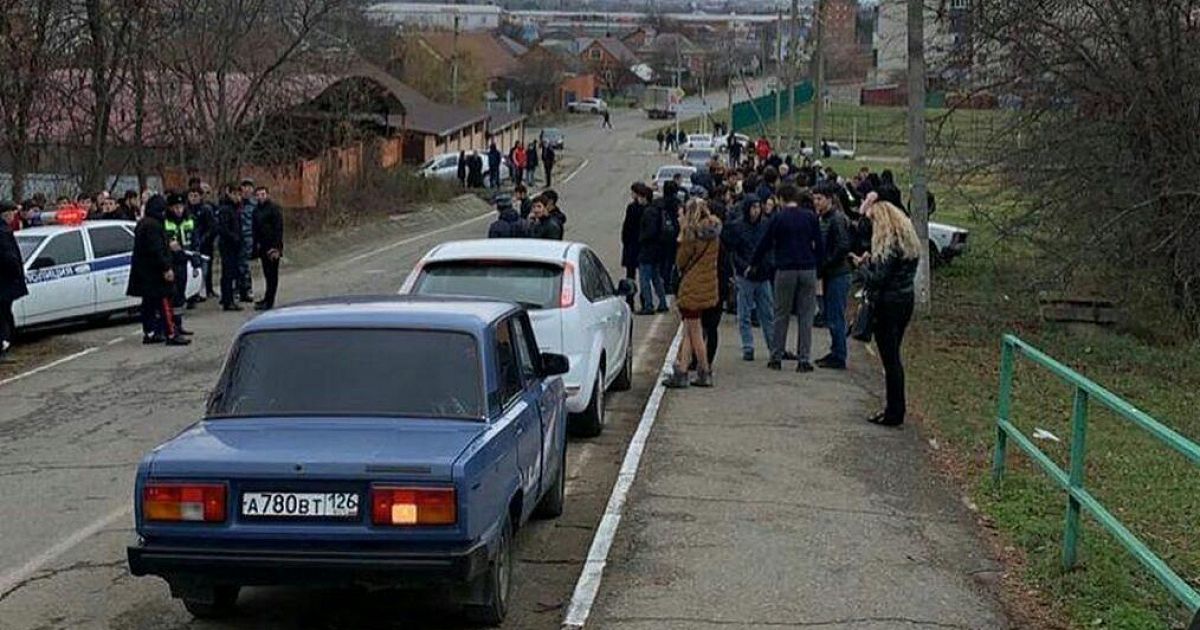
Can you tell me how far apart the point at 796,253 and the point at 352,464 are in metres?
8.96

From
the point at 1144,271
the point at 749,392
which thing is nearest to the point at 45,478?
the point at 749,392

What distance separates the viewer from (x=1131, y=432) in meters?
14.6

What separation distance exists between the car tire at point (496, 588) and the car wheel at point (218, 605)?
1109 mm

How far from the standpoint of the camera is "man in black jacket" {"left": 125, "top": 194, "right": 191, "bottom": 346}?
59.7 feet

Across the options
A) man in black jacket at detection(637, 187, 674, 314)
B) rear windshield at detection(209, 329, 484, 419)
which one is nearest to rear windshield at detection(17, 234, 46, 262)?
man in black jacket at detection(637, 187, 674, 314)

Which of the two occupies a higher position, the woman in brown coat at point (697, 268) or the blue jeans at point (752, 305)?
the woman in brown coat at point (697, 268)

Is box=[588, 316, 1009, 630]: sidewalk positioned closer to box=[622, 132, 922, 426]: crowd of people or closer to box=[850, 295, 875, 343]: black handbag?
box=[850, 295, 875, 343]: black handbag

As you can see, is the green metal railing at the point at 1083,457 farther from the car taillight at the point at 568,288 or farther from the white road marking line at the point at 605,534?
the car taillight at the point at 568,288

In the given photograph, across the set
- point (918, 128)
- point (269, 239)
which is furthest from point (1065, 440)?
point (269, 239)

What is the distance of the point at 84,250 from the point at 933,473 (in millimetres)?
13479

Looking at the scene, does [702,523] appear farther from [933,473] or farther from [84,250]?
[84,250]

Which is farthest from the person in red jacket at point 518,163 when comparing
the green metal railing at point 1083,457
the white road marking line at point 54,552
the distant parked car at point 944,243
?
the green metal railing at point 1083,457

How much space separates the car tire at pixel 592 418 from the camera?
12387 millimetres

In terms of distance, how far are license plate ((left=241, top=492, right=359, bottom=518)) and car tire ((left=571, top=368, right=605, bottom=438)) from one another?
5.55m
